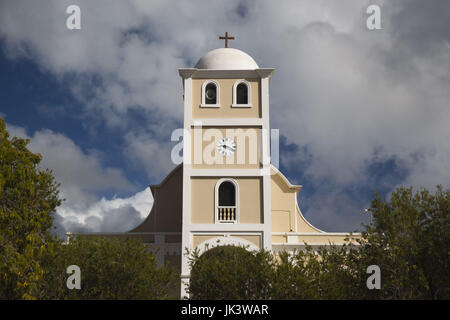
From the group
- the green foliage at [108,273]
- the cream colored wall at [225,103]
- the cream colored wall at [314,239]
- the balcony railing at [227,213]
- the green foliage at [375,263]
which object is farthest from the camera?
the cream colored wall at [314,239]

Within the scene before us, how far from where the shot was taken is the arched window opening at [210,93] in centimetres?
2477

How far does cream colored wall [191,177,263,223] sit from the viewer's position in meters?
23.1

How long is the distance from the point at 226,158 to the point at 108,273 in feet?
27.6

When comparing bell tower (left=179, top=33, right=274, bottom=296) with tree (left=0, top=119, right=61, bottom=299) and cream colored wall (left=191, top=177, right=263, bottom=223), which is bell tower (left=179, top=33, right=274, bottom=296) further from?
tree (left=0, top=119, right=61, bottom=299)

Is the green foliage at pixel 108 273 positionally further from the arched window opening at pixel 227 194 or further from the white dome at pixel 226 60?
the white dome at pixel 226 60

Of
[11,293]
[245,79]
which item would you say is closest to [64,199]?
[11,293]

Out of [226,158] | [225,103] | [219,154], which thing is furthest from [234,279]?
[225,103]

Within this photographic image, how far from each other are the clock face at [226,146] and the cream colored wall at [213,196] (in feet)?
4.24

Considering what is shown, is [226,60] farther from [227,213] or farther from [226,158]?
[227,213]

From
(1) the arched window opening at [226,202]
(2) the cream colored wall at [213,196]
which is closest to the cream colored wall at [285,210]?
(2) the cream colored wall at [213,196]

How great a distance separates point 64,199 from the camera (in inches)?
901

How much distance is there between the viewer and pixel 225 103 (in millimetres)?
24406
